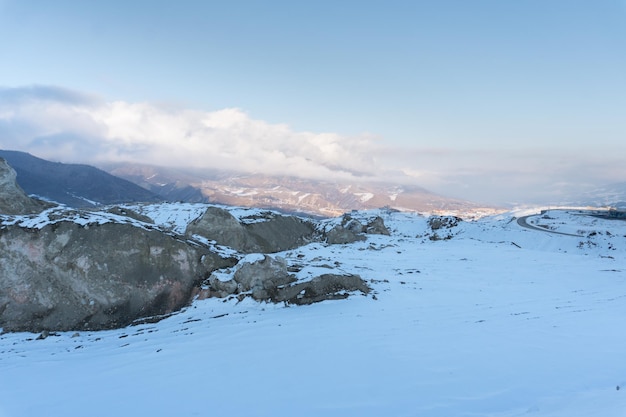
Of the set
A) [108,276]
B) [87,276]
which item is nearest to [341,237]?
[108,276]

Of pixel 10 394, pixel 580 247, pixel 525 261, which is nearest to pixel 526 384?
pixel 10 394

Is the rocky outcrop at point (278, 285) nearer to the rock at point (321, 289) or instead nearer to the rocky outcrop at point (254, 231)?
the rock at point (321, 289)

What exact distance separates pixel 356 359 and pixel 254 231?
90.1ft

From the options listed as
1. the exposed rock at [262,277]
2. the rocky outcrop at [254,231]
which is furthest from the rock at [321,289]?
the rocky outcrop at [254,231]

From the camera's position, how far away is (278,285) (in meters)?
14.4

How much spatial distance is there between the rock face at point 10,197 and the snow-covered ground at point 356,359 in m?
11.2

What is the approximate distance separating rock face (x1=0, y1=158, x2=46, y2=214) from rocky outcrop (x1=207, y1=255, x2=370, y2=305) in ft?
50.0

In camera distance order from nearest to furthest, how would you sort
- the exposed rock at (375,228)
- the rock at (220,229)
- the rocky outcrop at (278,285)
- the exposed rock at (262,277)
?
the rocky outcrop at (278,285)
the exposed rock at (262,277)
the rock at (220,229)
the exposed rock at (375,228)

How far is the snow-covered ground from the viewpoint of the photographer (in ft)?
19.3

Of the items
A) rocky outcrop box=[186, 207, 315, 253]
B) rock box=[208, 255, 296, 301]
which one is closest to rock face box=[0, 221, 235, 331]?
rock box=[208, 255, 296, 301]

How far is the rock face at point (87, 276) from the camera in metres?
13.4

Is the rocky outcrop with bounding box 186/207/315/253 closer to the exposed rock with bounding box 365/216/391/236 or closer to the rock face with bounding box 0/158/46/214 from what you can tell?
the exposed rock with bounding box 365/216/391/236

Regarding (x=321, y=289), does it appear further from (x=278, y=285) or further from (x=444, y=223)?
(x=444, y=223)

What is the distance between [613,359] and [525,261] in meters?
18.3
